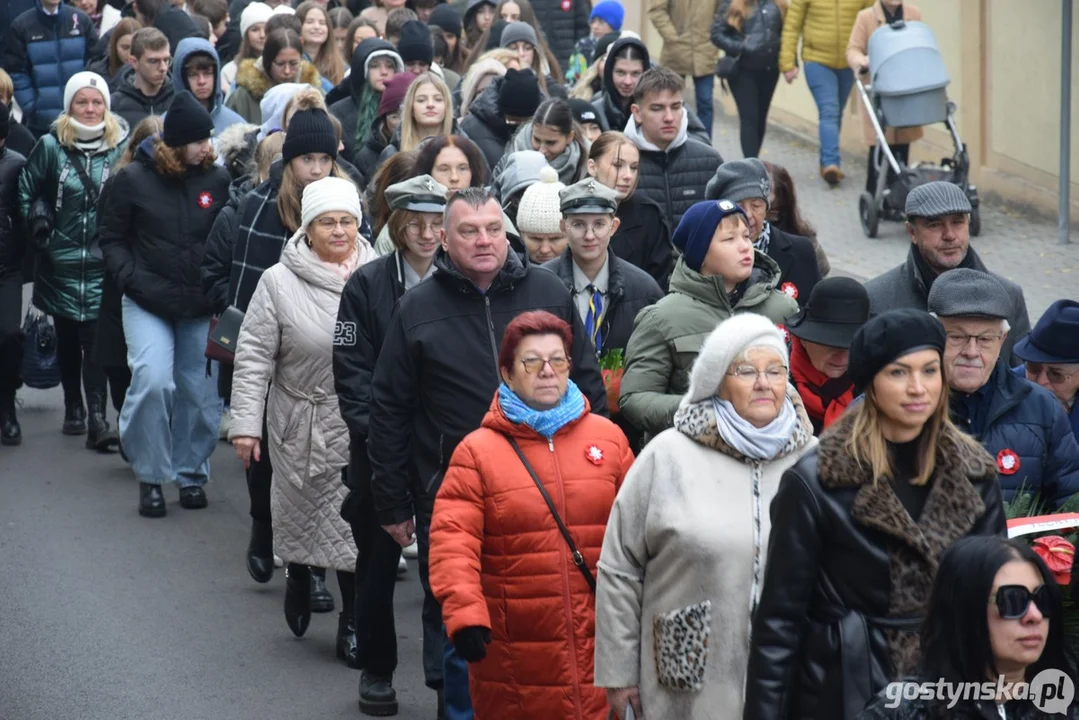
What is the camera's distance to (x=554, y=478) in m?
6.39

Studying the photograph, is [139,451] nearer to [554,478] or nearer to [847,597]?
[554,478]

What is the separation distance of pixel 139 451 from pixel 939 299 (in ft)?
18.6

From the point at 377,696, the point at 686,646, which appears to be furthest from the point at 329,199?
the point at 686,646

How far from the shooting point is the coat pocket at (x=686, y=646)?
555cm

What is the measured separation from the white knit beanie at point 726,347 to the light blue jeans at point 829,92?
1248 centimetres

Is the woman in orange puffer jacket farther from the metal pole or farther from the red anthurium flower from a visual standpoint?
the metal pole

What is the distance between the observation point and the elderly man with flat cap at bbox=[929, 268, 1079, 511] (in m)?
6.28

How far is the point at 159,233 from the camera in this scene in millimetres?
11000

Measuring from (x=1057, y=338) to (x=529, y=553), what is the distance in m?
2.10

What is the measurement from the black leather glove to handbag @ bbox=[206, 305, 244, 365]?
352 centimetres

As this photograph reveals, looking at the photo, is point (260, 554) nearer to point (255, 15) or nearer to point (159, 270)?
point (159, 270)

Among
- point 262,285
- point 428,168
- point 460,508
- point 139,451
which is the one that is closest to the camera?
point 460,508

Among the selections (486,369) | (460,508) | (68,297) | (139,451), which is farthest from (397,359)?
(68,297)

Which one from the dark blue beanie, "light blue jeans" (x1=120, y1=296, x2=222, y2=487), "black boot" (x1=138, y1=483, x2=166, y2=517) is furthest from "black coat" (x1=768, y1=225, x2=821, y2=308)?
"black boot" (x1=138, y1=483, x2=166, y2=517)
